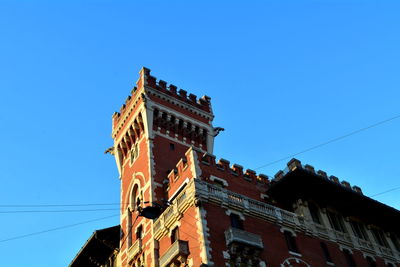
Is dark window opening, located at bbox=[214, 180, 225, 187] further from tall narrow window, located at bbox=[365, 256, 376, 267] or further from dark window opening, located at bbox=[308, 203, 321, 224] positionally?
tall narrow window, located at bbox=[365, 256, 376, 267]

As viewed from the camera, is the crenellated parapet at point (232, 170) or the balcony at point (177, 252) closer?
the balcony at point (177, 252)

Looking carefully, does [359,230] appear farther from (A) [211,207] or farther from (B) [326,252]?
(A) [211,207]

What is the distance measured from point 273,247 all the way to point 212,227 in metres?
4.66

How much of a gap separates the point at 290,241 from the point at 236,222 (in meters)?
4.50

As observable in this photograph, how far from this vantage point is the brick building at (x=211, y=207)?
→ 29156 mm

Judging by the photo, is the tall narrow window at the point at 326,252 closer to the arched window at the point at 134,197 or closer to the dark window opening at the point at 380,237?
the dark window opening at the point at 380,237

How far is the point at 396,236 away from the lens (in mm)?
42219

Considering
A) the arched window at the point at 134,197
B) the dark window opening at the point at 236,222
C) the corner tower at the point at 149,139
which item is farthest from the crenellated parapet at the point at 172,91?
the dark window opening at the point at 236,222

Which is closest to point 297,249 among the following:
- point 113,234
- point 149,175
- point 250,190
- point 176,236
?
point 250,190

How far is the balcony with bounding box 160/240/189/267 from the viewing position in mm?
28500

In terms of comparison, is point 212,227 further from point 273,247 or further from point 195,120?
point 195,120

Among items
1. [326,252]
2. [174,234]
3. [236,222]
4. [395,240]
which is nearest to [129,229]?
[174,234]

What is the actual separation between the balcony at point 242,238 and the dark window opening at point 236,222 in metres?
1.34

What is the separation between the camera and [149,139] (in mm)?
39875
